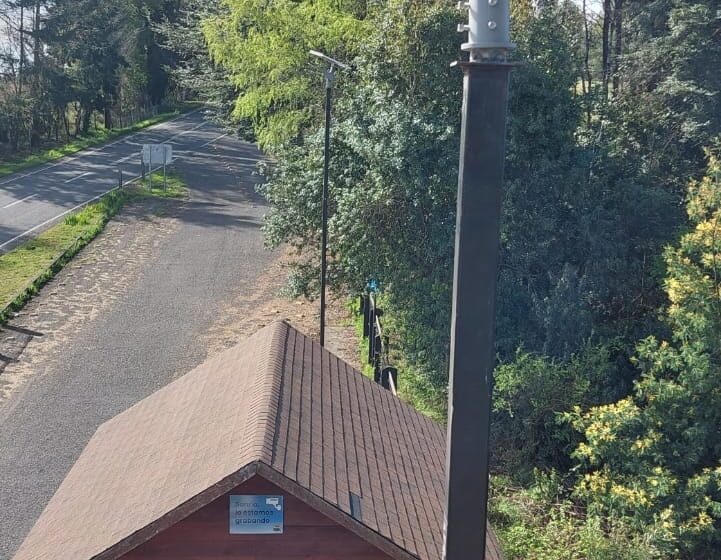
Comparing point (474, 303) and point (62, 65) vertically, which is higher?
point (62, 65)

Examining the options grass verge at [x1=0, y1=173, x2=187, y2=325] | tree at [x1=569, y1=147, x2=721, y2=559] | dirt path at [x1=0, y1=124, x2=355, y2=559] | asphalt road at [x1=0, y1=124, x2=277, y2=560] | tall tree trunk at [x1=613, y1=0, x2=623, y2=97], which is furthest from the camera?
tall tree trunk at [x1=613, y1=0, x2=623, y2=97]

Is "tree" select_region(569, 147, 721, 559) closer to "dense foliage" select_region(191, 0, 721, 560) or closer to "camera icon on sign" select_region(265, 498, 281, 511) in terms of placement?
"dense foliage" select_region(191, 0, 721, 560)

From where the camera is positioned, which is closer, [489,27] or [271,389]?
[489,27]

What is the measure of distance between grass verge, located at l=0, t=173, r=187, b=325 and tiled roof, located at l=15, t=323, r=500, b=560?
12.4m

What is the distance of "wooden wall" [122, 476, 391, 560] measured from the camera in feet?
21.4

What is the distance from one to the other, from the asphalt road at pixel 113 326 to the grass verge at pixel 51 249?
335mm

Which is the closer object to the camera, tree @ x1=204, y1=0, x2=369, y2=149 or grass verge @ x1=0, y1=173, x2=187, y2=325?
grass verge @ x1=0, y1=173, x2=187, y2=325

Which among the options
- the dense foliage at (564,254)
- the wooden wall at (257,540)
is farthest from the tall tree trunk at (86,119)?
the wooden wall at (257,540)

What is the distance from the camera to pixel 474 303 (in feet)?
12.8

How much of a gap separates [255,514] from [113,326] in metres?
14.9

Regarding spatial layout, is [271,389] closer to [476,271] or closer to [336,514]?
[336,514]

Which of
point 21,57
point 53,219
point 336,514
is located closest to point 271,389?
point 336,514

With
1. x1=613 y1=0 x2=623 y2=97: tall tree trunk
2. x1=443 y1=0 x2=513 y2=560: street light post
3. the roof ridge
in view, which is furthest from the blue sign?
x1=613 y1=0 x2=623 y2=97: tall tree trunk

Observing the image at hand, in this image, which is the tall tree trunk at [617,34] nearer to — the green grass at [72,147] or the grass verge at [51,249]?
the grass verge at [51,249]
